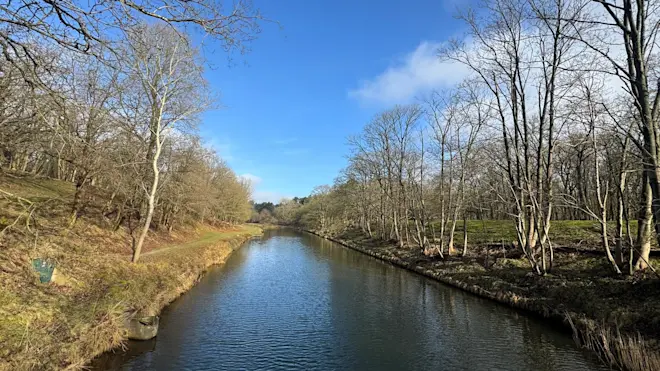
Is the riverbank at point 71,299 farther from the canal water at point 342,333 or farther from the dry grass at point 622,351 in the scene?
the dry grass at point 622,351

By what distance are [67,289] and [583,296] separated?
16851mm

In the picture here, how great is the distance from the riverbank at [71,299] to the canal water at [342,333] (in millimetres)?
674

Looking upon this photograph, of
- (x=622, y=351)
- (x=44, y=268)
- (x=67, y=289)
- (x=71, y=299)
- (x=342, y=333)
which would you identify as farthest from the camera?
(x=342, y=333)

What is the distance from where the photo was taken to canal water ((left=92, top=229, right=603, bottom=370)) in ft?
31.2

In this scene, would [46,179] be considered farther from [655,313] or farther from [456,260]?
[655,313]

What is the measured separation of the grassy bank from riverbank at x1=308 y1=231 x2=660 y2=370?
39.3ft

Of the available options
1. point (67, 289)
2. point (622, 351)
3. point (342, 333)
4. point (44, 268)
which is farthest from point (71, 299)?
point (622, 351)

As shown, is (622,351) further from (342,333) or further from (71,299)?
(71,299)

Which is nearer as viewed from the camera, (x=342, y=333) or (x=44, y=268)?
(x=44, y=268)

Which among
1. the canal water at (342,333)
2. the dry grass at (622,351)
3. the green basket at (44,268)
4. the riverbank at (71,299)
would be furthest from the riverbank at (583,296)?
the green basket at (44,268)

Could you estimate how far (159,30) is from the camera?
13.2 metres

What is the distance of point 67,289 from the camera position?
10711mm

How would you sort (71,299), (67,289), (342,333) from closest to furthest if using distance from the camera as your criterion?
1. (71,299)
2. (67,289)
3. (342,333)

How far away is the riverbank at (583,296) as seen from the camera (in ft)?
30.6
